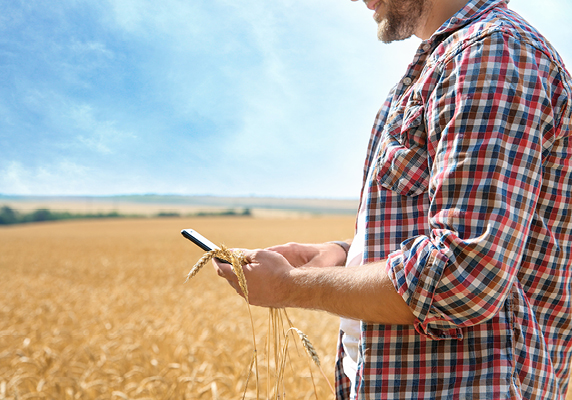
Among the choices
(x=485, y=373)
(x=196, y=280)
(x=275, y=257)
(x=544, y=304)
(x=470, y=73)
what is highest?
(x=470, y=73)

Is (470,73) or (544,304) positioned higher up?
(470,73)

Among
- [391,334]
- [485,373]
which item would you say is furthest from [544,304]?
[391,334]

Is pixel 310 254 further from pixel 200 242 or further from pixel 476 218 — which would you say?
pixel 476 218

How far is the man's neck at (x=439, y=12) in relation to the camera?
4.22 feet

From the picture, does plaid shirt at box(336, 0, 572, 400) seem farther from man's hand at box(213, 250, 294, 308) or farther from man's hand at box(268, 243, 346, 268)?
man's hand at box(268, 243, 346, 268)

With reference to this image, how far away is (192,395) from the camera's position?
112 inches

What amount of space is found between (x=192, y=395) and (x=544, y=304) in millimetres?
2284

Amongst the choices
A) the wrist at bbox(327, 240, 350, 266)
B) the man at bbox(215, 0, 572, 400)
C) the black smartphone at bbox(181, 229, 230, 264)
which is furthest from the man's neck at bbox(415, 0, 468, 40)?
the black smartphone at bbox(181, 229, 230, 264)

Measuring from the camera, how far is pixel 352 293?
3.63 feet

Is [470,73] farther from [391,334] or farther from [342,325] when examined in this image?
[342,325]

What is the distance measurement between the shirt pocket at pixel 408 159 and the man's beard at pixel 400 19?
354 millimetres

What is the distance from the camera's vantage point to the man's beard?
1.34m

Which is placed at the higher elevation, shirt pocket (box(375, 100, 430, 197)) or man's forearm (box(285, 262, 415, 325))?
shirt pocket (box(375, 100, 430, 197))

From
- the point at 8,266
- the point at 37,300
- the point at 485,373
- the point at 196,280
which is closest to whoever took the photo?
the point at 485,373
